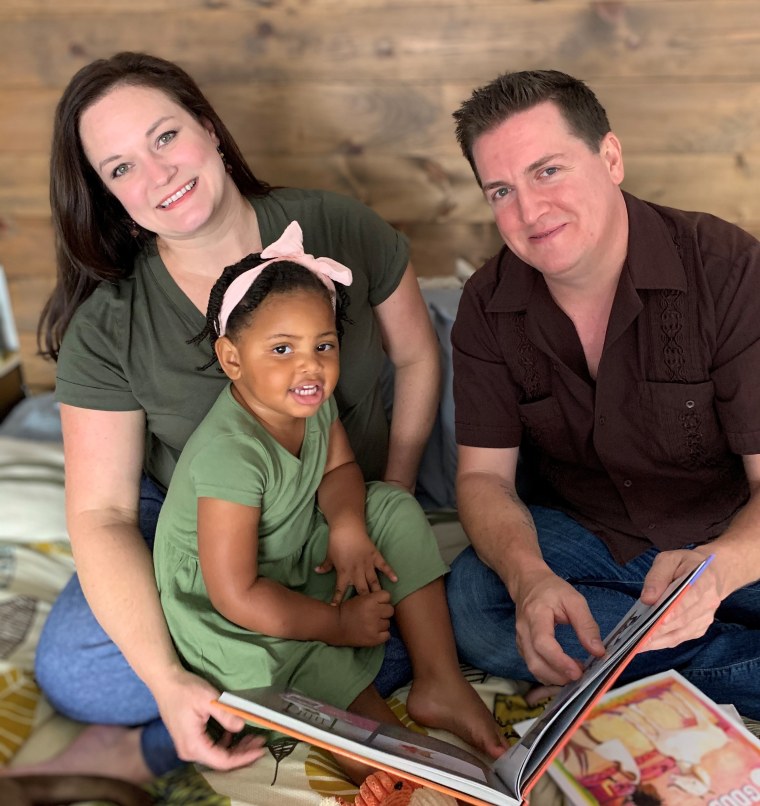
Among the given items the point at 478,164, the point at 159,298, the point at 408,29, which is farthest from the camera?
the point at 408,29

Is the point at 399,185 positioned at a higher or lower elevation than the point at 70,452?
higher

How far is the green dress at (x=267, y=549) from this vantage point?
123 centimetres

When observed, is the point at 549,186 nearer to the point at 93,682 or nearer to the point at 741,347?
the point at 741,347

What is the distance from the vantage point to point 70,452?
4.75 ft

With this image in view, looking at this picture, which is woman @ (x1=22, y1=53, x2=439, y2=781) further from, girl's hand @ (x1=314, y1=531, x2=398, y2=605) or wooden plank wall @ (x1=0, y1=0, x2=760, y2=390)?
wooden plank wall @ (x1=0, y1=0, x2=760, y2=390)

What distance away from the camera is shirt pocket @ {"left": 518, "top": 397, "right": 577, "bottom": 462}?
1450 millimetres

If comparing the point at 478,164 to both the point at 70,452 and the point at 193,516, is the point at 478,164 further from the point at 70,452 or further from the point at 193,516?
the point at 70,452

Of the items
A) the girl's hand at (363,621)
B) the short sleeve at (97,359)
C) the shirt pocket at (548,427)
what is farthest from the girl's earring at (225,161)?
the girl's hand at (363,621)

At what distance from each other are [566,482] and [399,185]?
95 centimetres

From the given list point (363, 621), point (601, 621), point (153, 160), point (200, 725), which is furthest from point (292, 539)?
point (153, 160)

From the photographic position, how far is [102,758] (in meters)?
1.31

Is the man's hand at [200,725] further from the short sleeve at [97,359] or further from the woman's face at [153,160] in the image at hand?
the woman's face at [153,160]

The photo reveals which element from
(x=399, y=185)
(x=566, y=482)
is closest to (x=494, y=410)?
(x=566, y=482)

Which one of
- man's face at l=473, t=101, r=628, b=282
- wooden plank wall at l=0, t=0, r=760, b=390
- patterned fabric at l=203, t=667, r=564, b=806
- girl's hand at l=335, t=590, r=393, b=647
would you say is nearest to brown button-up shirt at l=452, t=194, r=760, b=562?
man's face at l=473, t=101, r=628, b=282
